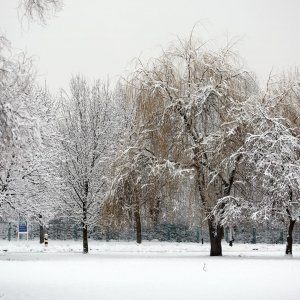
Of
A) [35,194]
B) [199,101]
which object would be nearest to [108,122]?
[35,194]

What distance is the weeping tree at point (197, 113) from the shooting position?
23.4 m

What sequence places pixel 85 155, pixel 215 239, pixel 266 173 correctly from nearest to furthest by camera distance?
pixel 266 173 → pixel 215 239 → pixel 85 155

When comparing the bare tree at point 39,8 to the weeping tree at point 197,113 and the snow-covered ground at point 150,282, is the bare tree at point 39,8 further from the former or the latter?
the weeping tree at point 197,113

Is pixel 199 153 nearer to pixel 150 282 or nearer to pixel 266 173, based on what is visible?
pixel 266 173

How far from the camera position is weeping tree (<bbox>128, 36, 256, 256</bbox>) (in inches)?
922

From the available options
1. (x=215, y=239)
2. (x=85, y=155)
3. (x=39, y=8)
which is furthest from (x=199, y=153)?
(x=39, y=8)

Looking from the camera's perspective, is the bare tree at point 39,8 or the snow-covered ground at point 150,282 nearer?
the bare tree at point 39,8

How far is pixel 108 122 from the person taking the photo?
3294cm

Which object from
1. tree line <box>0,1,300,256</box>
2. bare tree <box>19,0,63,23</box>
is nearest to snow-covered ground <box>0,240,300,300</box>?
tree line <box>0,1,300,256</box>

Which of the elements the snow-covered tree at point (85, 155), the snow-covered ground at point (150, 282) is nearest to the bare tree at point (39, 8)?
the snow-covered ground at point (150, 282)

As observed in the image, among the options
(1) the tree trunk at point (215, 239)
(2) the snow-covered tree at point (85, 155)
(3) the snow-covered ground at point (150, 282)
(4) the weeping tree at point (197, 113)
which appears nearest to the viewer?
(3) the snow-covered ground at point (150, 282)

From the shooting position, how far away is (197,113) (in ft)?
78.4

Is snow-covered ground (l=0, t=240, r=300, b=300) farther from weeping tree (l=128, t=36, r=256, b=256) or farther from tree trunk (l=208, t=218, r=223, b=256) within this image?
weeping tree (l=128, t=36, r=256, b=256)

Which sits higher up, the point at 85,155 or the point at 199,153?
the point at 85,155
